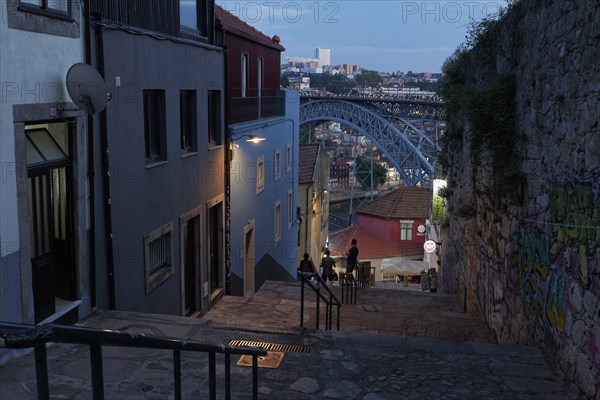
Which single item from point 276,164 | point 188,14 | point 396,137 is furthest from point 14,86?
point 396,137

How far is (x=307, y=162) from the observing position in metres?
27.0

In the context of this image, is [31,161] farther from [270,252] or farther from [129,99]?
[270,252]

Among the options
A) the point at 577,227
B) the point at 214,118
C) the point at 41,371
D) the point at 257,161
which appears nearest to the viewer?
the point at 41,371

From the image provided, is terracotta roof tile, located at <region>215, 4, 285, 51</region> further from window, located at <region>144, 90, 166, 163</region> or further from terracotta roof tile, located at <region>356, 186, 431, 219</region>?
terracotta roof tile, located at <region>356, 186, 431, 219</region>

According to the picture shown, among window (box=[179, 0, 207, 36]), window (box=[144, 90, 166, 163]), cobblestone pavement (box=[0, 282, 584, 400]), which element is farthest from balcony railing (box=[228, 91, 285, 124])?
cobblestone pavement (box=[0, 282, 584, 400])

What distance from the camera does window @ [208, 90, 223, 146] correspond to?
11.5 metres

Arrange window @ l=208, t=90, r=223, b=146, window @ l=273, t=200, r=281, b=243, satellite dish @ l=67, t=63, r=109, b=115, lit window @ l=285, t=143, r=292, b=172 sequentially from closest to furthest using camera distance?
satellite dish @ l=67, t=63, r=109, b=115
window @ l=208, t=90, r=223, b=146
window @ l=273, t=200, r=281, b=243
lit window @ l=285, t=143, r=292, b=172

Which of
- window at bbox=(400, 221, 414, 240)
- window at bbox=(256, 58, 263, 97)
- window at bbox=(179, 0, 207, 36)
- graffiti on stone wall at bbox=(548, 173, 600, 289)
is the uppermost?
window at bbox=(179, 0, 207, 36)

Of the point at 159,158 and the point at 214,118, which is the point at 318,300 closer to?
the point at 159,158

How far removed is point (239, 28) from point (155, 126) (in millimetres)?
6723

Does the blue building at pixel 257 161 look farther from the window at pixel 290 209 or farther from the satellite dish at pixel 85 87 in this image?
the satellite dish at pixel 85 87

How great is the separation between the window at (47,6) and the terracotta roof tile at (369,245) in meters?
31.5

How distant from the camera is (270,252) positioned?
16875mm

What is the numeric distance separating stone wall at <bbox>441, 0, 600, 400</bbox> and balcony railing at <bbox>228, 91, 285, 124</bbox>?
570 centimetres
